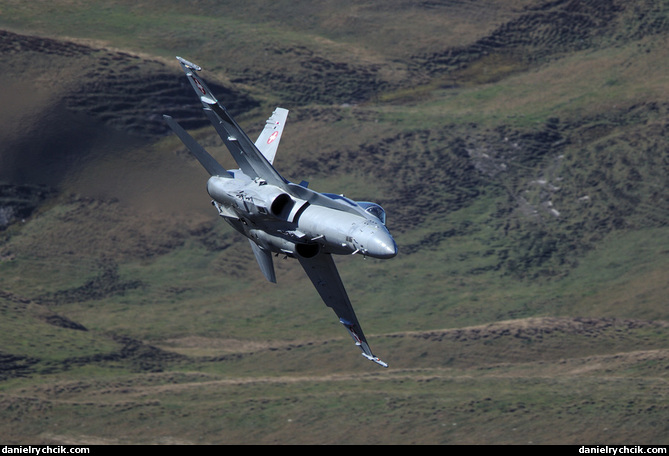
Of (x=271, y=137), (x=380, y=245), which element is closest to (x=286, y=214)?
(x=380, y=245)

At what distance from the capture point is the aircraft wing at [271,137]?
55.9 metres

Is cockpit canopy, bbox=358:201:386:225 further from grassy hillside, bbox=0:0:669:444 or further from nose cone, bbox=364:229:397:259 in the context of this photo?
grassy hillside, bbox=0:0:669:444

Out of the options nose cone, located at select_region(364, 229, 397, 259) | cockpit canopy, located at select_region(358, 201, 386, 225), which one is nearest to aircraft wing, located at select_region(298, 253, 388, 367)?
cockpit canopy, located at select_region(358, 201, 386, 225)

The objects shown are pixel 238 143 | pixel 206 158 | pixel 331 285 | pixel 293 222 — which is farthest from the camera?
pixel 331 285

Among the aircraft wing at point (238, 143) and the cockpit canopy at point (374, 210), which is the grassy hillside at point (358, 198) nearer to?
the aircraft wing at point (238, 143)

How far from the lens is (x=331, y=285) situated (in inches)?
2135

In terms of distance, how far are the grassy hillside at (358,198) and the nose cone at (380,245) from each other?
51431 mm

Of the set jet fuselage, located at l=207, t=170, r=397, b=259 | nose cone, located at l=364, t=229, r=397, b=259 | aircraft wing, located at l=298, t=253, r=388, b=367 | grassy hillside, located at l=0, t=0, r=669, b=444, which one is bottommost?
grassy hillside, located at l=0, t=0, r=669, b=444

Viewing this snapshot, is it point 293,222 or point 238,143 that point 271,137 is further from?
point 293,222

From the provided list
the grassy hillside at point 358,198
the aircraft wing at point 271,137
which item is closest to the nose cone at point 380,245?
the aircraft wing at point 271,137

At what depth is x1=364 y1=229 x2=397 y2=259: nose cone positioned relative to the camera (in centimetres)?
4453

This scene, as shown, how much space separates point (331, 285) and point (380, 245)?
31.6 ft

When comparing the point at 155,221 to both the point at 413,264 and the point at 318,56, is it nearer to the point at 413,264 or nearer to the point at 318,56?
the point at 413,264

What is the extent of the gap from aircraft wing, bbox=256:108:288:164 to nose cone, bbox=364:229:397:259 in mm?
10809
